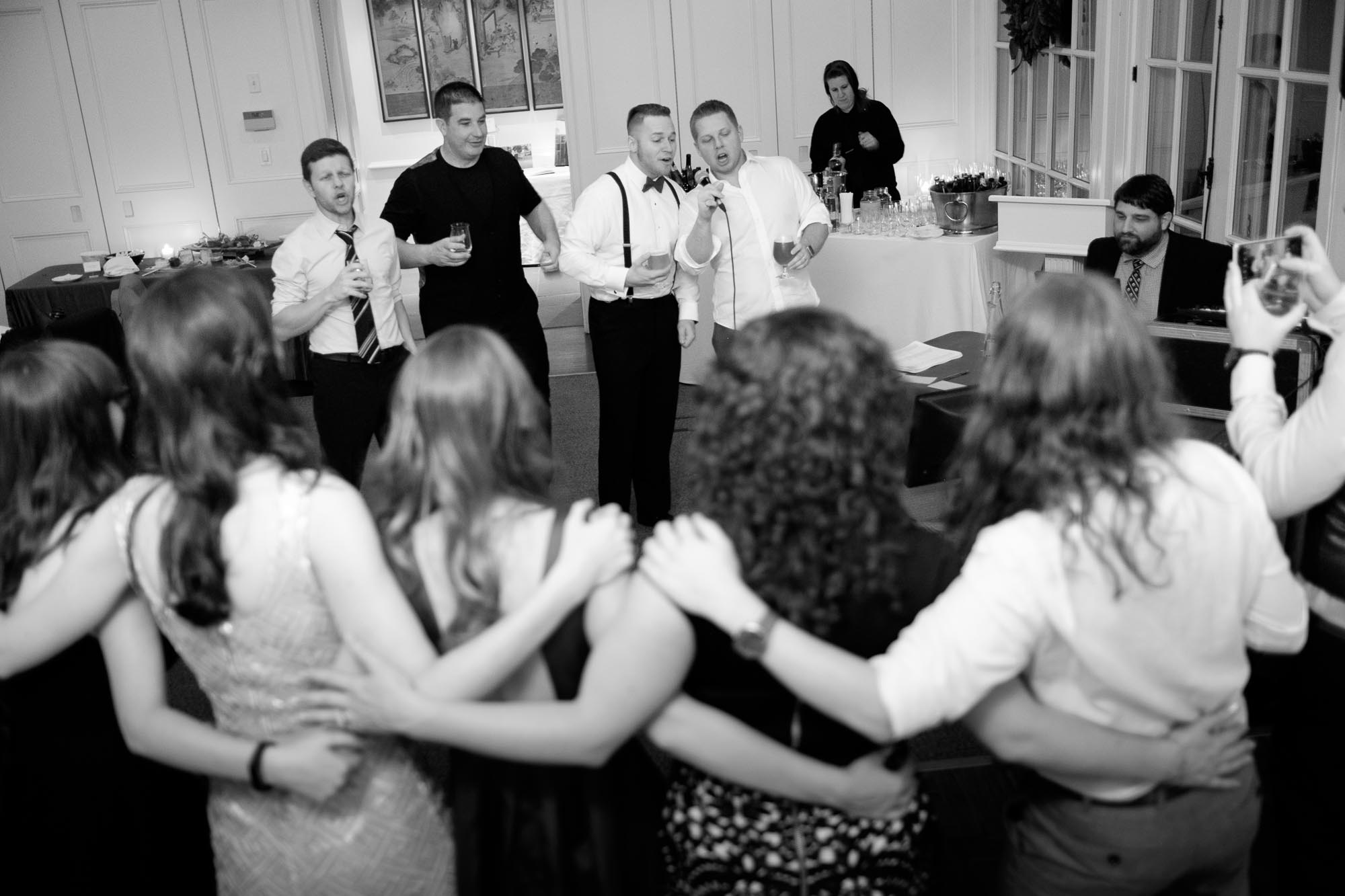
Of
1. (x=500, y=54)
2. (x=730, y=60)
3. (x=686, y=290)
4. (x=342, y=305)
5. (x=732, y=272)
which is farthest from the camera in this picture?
(x=500, y=54)

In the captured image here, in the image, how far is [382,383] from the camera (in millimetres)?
3609

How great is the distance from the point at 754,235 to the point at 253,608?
3.08m

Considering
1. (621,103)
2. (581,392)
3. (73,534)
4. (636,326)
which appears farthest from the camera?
(621,103)

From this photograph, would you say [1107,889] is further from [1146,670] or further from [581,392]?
[581,392]

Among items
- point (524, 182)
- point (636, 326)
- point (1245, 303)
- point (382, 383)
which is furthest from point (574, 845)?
point (524, 182)

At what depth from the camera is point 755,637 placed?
1.24 metres

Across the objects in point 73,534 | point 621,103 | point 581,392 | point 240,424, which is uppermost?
point 621,103

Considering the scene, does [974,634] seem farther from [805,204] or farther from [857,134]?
[857,134]

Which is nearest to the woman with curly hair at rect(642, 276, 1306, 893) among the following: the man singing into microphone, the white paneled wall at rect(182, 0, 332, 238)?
the man singing into microphone

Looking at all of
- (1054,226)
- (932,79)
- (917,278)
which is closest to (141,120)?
(932,79)

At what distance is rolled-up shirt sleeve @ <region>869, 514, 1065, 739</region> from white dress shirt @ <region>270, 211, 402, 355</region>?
258cm

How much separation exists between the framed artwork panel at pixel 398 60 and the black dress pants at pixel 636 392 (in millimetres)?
7778

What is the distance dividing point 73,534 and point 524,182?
2.88m

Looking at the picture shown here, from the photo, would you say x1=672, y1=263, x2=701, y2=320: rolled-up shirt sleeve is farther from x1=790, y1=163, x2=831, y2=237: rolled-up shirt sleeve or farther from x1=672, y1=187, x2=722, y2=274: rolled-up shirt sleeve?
x1=790, y1=163, x2=831, y2=237: rolled-up shirt sleeve
